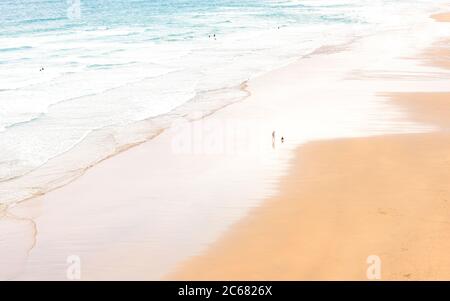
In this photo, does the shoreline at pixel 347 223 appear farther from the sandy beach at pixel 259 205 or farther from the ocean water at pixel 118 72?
the ocean water at pixel 118 72

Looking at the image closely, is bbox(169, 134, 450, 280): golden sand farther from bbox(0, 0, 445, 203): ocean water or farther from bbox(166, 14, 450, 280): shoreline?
bbox(0, 0, 445, 203): ocean water

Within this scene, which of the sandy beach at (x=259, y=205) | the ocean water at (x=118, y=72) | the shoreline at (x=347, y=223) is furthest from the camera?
the ocean water at (x=118, y=72)

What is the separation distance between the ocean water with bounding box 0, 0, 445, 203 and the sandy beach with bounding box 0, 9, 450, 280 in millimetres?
1591

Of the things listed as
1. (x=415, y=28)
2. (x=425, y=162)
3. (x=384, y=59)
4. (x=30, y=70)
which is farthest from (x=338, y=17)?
(x=425, y=162)

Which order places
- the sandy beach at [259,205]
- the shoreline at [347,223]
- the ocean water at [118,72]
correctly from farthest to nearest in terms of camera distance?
1. the ocean water at [118,72]
2. the sandy beach at [259,205]
3. the shoreline at [347,223]

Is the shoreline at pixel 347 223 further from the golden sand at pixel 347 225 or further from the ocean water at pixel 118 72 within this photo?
the ocean water at pixel 118 72

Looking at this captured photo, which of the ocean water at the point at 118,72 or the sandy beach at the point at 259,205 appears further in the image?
the ocean water at the point at 118,72

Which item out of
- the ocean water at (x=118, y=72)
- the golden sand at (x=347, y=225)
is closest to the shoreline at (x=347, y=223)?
the golden sand at (x=347, y=225)

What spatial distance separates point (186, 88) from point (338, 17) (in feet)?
140

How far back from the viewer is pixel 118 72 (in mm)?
30922

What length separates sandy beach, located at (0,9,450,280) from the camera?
30.2ft

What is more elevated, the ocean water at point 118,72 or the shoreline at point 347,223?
the shoreline at point 347,223

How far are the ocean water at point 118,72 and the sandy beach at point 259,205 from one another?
1.59 meters

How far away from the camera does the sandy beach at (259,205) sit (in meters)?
9.20
